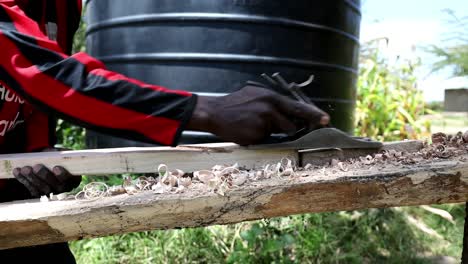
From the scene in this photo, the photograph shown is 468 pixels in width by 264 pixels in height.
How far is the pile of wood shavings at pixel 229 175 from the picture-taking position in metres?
0.96

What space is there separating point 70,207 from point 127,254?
1760mm

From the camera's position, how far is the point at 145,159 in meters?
1.19

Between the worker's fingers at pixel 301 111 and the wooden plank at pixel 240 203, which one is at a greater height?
the worker's fingers at pixel 301 111

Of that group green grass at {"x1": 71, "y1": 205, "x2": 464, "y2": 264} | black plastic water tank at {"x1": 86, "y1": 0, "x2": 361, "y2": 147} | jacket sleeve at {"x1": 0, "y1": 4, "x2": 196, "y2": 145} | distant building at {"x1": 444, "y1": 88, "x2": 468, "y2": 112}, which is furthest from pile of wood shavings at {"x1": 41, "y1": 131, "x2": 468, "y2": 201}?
green grass at {"x1": 71, "y1": 205, "x2": 464, "y2": 264}

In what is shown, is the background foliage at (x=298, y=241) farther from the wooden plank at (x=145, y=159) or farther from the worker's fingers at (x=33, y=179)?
the worker's fingers at (x=33, y=179)

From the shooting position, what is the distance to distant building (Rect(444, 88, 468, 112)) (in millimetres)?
1972

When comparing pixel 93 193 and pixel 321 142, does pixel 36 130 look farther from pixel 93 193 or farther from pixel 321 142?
pixel 321 142

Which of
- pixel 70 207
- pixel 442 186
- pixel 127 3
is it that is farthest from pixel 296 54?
pixel 70 207

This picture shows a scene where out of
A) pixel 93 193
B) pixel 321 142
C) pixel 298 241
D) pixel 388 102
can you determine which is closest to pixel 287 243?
pixel 298 241

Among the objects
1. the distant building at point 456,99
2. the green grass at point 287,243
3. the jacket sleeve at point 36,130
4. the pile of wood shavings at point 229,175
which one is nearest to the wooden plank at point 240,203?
the pile of wood shavings at point 229,175

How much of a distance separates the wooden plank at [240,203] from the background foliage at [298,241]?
1196 mm

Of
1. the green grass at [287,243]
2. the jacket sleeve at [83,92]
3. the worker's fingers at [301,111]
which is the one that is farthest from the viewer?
the green grass at [287,243]

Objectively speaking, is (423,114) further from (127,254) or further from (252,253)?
(127,254)

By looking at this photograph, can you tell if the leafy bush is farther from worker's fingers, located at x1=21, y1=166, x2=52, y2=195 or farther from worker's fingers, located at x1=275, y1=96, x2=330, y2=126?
worker's fingers, located at x1=21, y1=166, x2=52, y2=195
